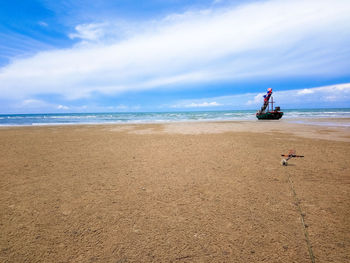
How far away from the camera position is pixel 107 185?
13.3ft

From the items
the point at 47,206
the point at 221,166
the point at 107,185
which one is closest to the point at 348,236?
the point at 221,166

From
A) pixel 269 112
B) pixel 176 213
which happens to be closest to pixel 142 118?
pixel 269 112

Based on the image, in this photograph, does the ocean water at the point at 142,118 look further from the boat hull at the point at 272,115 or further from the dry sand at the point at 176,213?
the dry sand at the point at 176,213

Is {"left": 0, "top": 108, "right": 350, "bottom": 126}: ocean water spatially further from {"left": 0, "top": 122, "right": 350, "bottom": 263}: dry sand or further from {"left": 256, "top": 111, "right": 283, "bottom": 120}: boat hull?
{"left": 0, "top": 122, "right": 350, "bottom": 263}: dry sand

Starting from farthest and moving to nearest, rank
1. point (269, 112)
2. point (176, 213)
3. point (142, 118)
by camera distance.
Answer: point (142, 118) → point (269, 112) → point (176, 213)

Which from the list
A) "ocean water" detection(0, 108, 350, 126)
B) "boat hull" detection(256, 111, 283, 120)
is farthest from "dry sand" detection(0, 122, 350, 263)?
"boat hull" detection(256, 111, 283, 120)

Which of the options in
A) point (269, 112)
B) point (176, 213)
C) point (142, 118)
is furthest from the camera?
point (142, 118)

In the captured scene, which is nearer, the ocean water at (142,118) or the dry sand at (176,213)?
the dry sand at (176,213)

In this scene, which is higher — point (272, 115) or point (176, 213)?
point (272, 115)

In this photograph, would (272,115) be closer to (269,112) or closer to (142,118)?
(269,112)

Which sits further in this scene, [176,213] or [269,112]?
[269,112]

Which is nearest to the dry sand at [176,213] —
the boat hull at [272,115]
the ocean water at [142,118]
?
the ocean water at [142,118]

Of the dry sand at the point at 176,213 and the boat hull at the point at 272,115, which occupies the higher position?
the boat hull at the point at 272,115

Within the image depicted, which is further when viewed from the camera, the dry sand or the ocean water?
the ocean water
